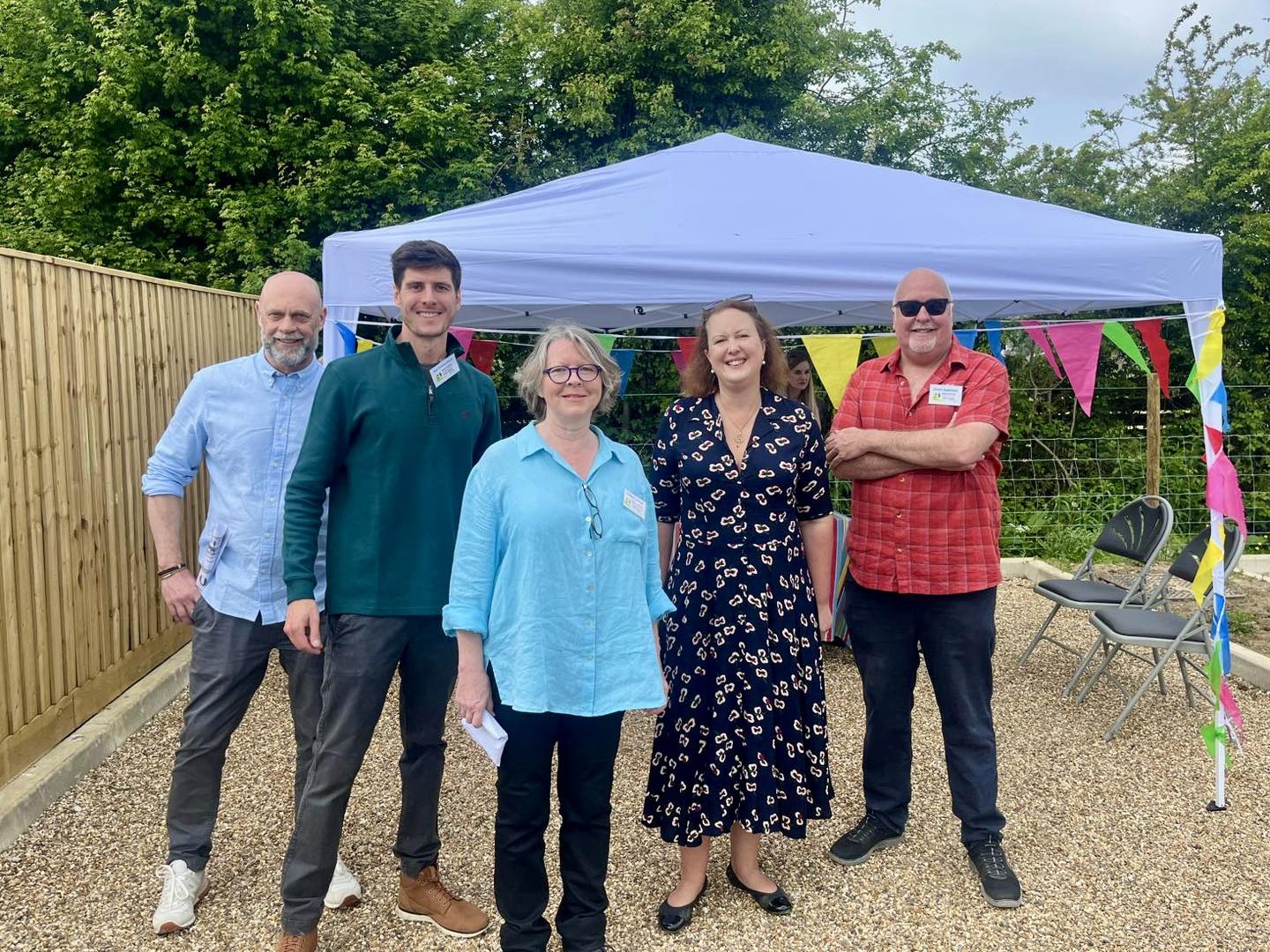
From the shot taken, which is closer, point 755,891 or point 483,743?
point 483,743

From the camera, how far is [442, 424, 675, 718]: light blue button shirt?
1.93m

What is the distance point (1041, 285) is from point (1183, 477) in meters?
6.29

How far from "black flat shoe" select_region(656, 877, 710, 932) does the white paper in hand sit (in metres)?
0.81

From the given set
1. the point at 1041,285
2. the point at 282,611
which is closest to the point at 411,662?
the point at 282,611

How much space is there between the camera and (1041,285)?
323 cm

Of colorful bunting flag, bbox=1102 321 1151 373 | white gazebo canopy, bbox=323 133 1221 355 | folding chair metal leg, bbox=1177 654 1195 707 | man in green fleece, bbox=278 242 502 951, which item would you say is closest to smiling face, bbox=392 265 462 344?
man in green fleece, bbox=278 242 502 951

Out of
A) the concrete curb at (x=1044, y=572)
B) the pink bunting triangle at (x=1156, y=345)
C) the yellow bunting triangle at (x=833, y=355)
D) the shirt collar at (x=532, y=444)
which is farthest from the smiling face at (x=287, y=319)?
the concrete curb at (x=1044, y=572)

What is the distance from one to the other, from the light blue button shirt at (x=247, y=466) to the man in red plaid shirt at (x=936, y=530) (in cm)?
151

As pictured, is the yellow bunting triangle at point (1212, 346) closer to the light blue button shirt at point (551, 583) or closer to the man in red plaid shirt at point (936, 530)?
the man in red plaid shirt at point (936, 530)

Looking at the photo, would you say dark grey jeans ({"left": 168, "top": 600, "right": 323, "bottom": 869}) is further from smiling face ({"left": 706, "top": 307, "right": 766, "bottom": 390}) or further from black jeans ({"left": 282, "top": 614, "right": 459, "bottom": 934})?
smiling face ({"left": 706, "top": 307, "right": 766, "bottom": 390})

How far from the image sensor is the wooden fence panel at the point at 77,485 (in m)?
3.16

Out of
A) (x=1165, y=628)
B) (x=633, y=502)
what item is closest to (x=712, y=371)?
(x=633, y=502)

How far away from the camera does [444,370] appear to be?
2.23 m

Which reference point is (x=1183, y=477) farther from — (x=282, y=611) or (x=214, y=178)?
(x=214, y=178)
